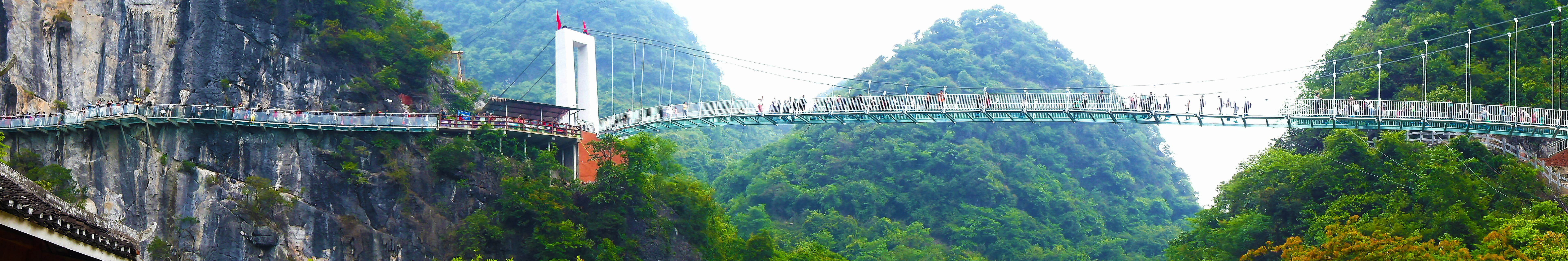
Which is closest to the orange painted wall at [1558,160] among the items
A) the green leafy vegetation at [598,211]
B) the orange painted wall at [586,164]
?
the green leafy vegetation at [598,211]

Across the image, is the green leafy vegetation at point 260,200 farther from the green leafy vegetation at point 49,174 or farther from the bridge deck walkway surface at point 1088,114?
the bridge deck walkway surface at point 1088,114

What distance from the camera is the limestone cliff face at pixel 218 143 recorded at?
32.8 m

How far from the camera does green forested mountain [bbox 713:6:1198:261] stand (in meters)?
57.5

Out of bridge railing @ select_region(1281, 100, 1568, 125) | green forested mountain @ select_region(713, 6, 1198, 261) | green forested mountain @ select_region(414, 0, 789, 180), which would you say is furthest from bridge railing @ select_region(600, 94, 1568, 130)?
green forested mountain @ select_region(414, 0, 789, 180)

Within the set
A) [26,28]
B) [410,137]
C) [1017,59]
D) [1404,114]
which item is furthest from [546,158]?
[1017,59]

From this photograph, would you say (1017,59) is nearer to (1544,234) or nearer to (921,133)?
(921,133)

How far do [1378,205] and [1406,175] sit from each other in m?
1.17

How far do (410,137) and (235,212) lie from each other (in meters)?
5.37

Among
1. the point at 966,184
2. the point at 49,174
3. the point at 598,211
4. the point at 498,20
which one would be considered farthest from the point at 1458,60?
the point at 498,20

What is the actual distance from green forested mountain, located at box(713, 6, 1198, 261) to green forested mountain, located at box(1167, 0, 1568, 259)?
14715 mm

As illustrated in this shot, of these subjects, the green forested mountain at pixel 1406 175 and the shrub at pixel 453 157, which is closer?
the green forested mountain at pixel 1406 175

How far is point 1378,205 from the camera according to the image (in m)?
36.0

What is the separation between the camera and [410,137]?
36844mm

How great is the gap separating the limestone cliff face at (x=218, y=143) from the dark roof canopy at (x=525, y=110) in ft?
6.48
